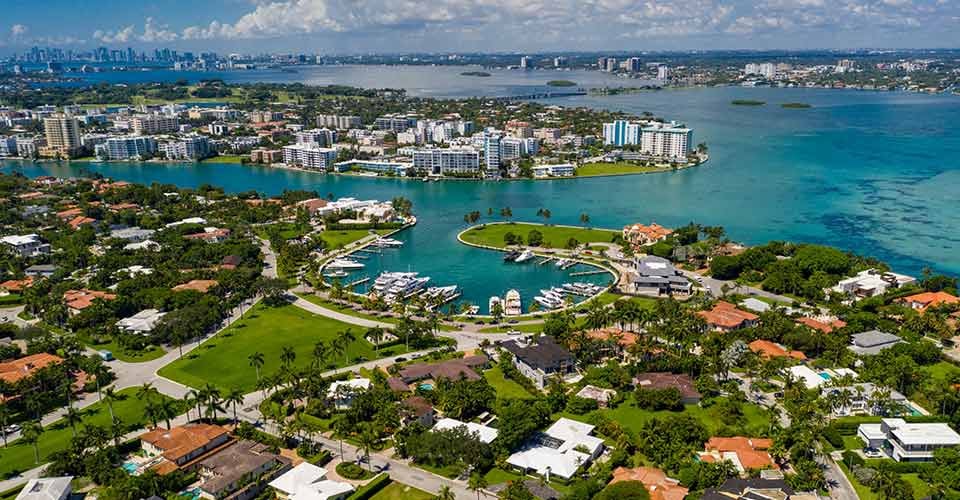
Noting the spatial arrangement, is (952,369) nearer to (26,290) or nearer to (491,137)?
(26,290)

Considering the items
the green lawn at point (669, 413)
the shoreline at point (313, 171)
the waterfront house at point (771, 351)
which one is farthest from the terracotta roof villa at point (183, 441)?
the shoreline at point (313, 171)

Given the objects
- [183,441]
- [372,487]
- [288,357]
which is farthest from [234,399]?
[372,487]

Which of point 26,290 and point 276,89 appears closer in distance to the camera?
point 26,290

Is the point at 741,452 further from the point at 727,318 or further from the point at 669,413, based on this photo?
the point at 727,318

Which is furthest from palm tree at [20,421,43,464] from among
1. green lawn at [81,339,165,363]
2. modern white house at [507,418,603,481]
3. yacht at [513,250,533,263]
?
yacht at [513,250,533,263]

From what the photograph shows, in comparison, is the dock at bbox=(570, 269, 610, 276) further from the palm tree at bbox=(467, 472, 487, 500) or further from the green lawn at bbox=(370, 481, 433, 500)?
the green lawn at bbox=(370, 481, 433, 500)

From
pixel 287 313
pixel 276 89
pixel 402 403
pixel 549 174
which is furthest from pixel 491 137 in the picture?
pixel 276 89

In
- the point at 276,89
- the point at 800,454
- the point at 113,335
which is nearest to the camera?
the point at 800,454
